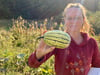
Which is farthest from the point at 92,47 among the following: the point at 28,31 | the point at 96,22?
the point at 96,22

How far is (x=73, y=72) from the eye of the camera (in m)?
2.22

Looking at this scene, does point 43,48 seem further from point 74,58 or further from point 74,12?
point 74,12

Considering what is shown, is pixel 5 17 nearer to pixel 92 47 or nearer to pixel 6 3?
pixel 6 3

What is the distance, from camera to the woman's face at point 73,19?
6.91ft

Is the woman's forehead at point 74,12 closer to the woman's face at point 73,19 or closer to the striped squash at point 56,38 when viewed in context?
the woman's face at point 73,19

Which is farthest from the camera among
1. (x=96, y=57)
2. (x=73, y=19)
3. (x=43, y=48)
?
(x=96, y=57)

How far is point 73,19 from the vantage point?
6.96 feet

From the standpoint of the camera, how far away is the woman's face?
211cm

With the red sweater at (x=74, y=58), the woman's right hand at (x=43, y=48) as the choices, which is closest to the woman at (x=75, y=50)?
the red sweater at (x=74, y=58)

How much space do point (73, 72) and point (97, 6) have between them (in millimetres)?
19086

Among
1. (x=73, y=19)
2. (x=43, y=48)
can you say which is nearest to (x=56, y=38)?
(x=43, y=48)

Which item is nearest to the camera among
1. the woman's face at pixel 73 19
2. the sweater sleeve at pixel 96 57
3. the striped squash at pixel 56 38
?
the striped squash at pixel 56 38

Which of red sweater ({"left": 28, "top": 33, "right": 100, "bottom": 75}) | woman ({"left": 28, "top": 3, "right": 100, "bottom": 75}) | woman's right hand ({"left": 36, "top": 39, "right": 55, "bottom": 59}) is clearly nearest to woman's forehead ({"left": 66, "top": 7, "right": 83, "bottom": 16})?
woman ({"left": 28, "top": 3, "right": 100, "bottom": 75})

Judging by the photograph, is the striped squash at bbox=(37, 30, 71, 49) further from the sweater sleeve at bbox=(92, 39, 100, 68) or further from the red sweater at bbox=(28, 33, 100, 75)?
the sweater sleeve at bbox=(92, 39, 100, 68)
